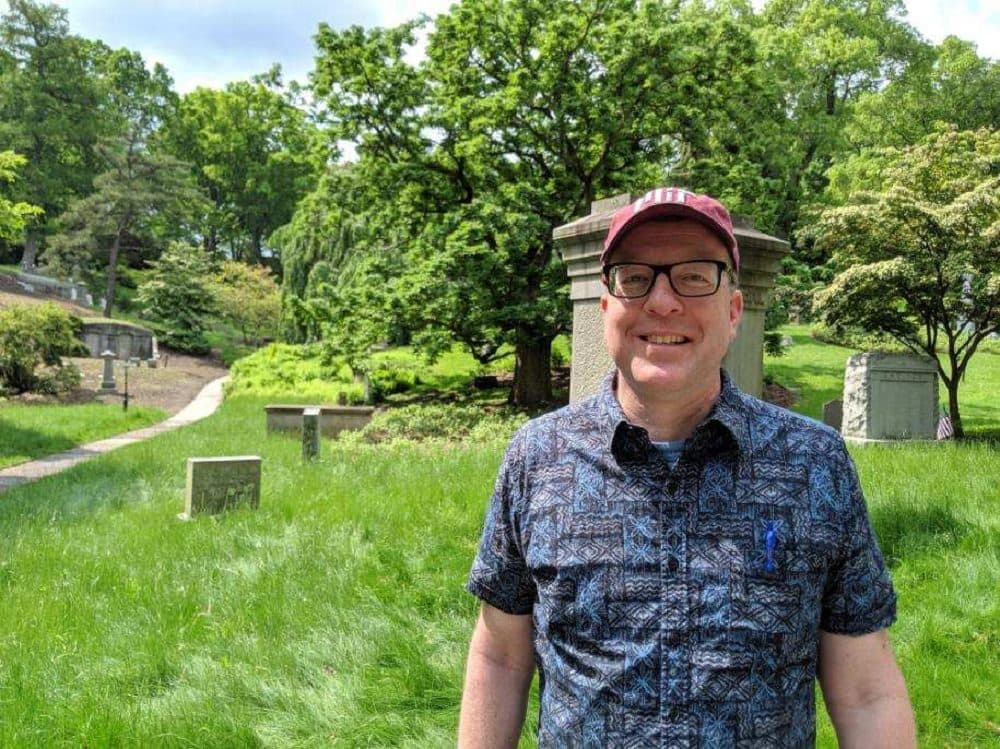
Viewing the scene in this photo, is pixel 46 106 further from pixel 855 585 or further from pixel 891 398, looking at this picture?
pixel 855 585

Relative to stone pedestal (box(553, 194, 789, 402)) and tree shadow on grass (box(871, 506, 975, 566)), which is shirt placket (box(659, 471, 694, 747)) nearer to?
tree shadow on grass (box(871, 506, 975, 566))

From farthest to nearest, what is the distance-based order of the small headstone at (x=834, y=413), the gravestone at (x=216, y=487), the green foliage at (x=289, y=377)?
the green foliage at (x=289, y=377)
the small headstone at (x=834, y=413)
the gravestone at (x=216, y=487)

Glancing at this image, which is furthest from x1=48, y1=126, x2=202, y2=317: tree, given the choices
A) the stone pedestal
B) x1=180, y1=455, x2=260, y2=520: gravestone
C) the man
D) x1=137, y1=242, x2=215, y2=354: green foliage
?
the man

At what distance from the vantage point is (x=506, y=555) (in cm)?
168

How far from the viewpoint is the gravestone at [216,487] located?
7.14 meters

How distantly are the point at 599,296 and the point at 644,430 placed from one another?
152 inches

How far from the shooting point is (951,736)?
304 cm

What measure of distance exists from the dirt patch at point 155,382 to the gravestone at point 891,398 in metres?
17.5

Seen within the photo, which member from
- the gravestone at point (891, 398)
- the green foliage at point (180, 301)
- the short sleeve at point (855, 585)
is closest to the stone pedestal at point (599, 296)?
the short sleeve at point (855, 585)

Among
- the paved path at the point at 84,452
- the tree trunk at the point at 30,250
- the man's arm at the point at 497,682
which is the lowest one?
the paved path at the point at 84,452

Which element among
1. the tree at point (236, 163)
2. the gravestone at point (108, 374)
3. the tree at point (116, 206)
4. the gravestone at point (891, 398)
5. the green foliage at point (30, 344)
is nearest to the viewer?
the gravestone at point (891, 398)

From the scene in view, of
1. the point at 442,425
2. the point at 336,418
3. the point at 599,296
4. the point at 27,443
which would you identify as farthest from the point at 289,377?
the point at 599,296

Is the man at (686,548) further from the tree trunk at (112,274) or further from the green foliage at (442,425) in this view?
the tree trunk at (112,274)

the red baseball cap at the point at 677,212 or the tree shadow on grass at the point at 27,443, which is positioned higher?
the red baseball cap at the point at 677,212
